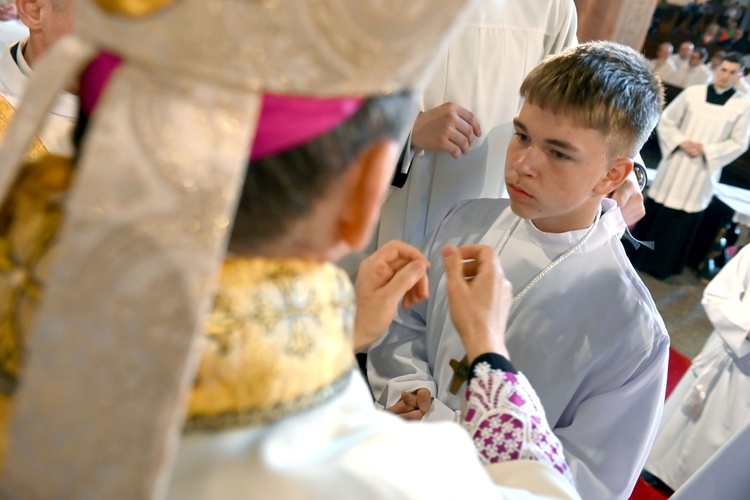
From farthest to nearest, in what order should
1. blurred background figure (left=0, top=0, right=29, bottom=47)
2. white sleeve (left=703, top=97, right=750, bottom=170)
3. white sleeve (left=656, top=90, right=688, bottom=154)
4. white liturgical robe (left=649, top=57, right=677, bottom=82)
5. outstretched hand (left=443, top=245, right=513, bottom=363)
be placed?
1. white liturgical robe (left=649, top=57, right=677, bottom=82)
2. white sleeve (left=656, top=90, right=688, bottom=154)
3. white sleeve (left=703, top=97, right=750, bottom=170)
4. blurred background figure (left=0, top=0, right=29, bottom=47)
5. outstretched hand (left=443, top=245, right=513, bottom=363)

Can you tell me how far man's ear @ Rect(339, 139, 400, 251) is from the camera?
0.60 metres

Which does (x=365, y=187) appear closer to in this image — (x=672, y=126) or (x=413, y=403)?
(x=413, y=403)

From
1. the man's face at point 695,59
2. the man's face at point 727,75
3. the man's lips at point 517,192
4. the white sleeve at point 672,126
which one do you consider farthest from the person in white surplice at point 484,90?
the man's face at point 695,59

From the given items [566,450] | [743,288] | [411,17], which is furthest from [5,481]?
[743,288]

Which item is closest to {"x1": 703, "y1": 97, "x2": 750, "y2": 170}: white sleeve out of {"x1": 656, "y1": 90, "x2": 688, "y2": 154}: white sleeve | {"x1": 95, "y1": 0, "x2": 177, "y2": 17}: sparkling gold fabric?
{"x1": 656, "y1": 90, "x2": 688, "y2": 154}: white sleeve

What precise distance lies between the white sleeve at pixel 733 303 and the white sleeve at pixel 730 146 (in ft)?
11.2

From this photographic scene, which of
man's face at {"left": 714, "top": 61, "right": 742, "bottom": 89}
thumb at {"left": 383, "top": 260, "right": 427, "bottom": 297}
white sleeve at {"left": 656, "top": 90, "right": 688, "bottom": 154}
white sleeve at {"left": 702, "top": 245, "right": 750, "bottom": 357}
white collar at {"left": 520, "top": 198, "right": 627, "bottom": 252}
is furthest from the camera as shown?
white sleeve at {"left": 656, "top": 90, "right": 688, "bottom": 154}

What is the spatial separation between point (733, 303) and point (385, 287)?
8.08ft

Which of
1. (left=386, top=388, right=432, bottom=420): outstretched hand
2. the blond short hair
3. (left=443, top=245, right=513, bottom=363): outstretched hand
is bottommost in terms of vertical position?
(left=386, top=388, right=432, bottom=420): outstretched hand

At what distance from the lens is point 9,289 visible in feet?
1.90

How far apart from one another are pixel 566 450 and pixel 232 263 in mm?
1233

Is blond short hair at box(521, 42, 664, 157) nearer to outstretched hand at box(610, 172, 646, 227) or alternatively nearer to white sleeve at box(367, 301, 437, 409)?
outstretched hand at box(610, 172, 646, 227)

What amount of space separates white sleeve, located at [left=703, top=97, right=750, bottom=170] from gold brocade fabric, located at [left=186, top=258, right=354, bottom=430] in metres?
6.45

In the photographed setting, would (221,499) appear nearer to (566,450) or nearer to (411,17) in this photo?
(411,17)
